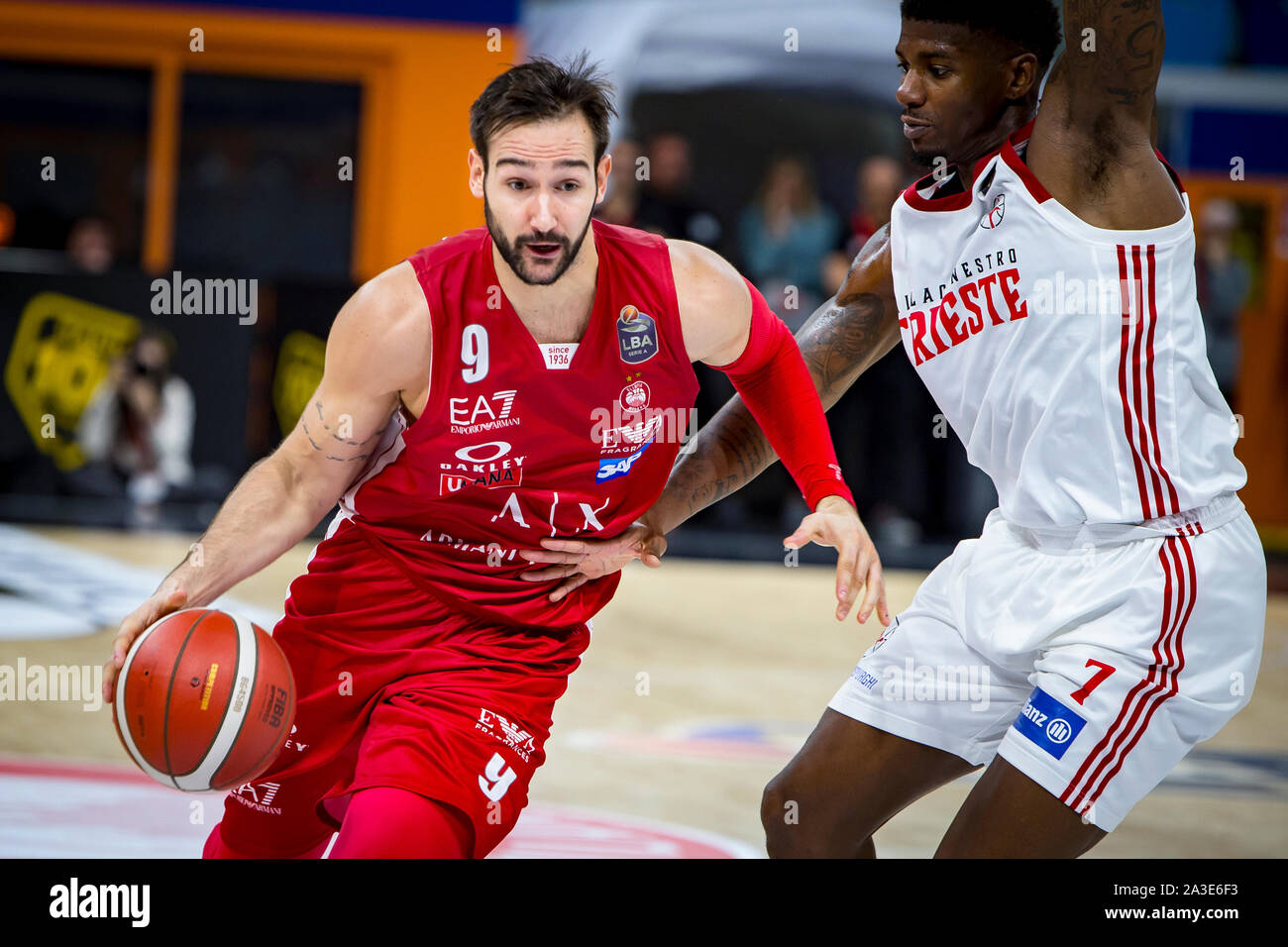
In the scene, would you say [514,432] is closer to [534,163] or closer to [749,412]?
[534,163]

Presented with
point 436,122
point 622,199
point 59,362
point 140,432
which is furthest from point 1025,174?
point 436,122

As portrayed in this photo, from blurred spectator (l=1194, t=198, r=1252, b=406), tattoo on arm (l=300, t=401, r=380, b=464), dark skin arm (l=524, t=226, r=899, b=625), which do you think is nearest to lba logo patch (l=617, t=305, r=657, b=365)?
dark skin arm (l=524, t=226, r=899, b=625)

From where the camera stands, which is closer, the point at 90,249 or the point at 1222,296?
the point at 90,249

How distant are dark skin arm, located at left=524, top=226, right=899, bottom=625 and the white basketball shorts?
76 cm

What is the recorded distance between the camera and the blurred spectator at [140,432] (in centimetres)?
1012

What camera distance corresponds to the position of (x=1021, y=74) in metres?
3.26

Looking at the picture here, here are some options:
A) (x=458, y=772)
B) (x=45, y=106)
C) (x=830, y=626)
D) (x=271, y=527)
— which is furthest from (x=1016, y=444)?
(x=45, y=106)

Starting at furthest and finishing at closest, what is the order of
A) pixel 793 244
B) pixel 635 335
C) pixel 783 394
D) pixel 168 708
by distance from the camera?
pixel 793 244, pixel 783 394, pixel 635 335, pixel 168 708

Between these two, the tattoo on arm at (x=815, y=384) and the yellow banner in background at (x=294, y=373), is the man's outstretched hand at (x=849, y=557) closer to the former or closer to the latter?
the tattoo on arm at (x=815, y=384)

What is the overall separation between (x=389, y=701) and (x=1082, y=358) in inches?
64.3

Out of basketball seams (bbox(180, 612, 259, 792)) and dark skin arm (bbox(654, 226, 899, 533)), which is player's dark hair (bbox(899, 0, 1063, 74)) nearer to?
dark skin arm (bbox(654, 226, 899, 533))

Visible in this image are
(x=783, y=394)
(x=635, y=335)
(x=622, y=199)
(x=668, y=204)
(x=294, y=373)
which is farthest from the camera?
(x=294, y=373)

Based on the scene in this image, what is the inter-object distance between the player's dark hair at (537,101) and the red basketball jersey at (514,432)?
0.85 ft

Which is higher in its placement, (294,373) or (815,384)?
(815,384)
